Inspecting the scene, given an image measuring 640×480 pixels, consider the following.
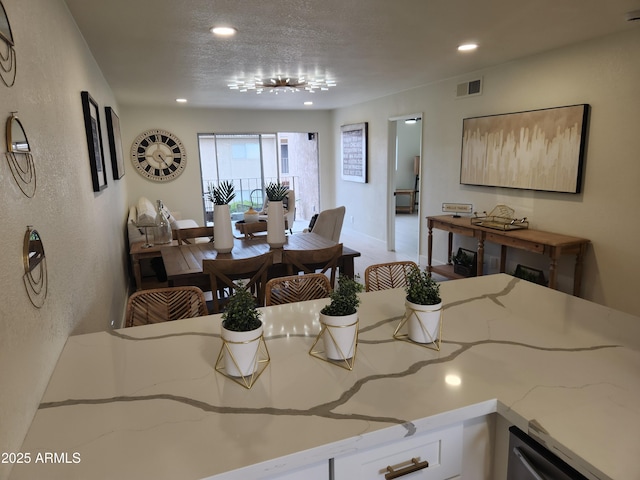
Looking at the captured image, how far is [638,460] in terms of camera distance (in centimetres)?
81

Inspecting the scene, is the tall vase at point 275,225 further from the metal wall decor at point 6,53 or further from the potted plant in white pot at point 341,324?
the metal wall decor at point 6,53

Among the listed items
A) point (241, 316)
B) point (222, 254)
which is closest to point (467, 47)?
point (222, 254)

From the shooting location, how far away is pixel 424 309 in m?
1.32

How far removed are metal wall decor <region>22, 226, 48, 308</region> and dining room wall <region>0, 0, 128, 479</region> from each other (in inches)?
0.8

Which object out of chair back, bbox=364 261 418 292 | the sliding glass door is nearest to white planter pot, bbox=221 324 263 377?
chair back, bbox=364 261 418 292

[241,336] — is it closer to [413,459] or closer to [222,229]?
[413,459]

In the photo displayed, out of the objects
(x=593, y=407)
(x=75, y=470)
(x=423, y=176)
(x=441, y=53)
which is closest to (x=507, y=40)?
(x=441, y=53)

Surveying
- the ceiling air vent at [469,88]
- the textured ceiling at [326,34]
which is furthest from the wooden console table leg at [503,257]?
the textured ceiling at [326,34]

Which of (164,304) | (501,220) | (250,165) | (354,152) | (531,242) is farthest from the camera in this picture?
(250,165)

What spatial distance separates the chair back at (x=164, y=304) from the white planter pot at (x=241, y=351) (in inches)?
25.6

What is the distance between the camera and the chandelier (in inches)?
175

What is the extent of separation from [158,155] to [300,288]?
5.71m

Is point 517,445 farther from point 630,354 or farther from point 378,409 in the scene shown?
point 630,354

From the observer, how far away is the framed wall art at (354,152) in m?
6.71
